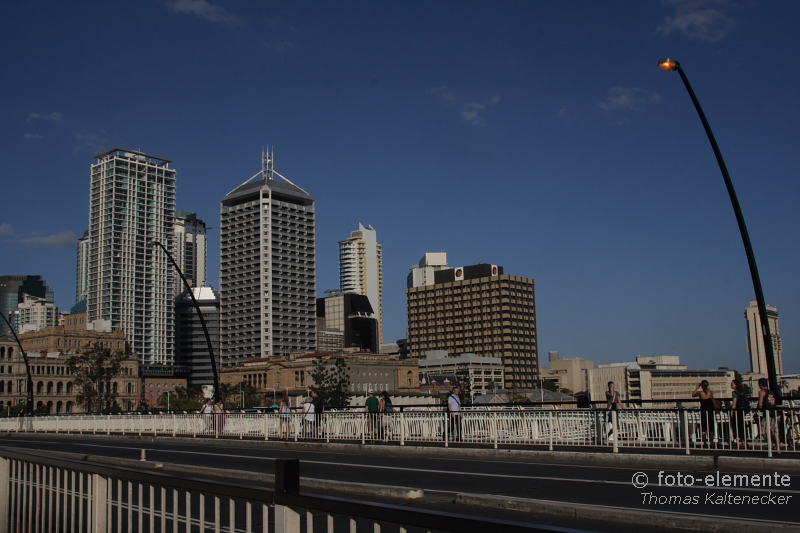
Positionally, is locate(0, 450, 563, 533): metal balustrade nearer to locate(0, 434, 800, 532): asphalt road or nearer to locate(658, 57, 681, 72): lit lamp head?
locate(0, 434, 800, 532): asphalt road

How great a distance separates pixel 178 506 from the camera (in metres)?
5.61

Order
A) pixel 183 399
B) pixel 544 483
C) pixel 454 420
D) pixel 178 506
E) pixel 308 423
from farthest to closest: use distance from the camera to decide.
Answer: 1. pixel 183 399
2. pixel 308 423
3. pixel 454 420
4. pixel 544 483
5. pixel 178 506

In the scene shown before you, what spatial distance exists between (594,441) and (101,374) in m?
81.4

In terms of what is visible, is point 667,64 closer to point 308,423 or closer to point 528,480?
point 528,480

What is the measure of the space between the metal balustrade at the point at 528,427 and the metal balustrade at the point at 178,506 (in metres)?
11.4

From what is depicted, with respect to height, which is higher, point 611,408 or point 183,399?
point 611,408

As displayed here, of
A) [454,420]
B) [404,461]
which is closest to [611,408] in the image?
[454,420]

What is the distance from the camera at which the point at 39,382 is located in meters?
134

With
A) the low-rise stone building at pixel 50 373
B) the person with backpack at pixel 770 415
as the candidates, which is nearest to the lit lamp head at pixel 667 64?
the person with backpack at pixel 770 415

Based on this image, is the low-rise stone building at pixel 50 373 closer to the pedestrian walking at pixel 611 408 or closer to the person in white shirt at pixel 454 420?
the person in white shirt at pixel 454 420

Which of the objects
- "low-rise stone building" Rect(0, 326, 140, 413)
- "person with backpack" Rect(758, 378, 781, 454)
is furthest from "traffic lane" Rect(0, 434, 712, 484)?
"low-rise stone building" Rect(0, 326, 140, 413)

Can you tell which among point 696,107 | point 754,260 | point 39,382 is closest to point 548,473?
point 754,260

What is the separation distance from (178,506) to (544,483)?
8.04 meters

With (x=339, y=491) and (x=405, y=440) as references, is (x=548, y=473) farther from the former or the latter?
(x=405, y=440)
